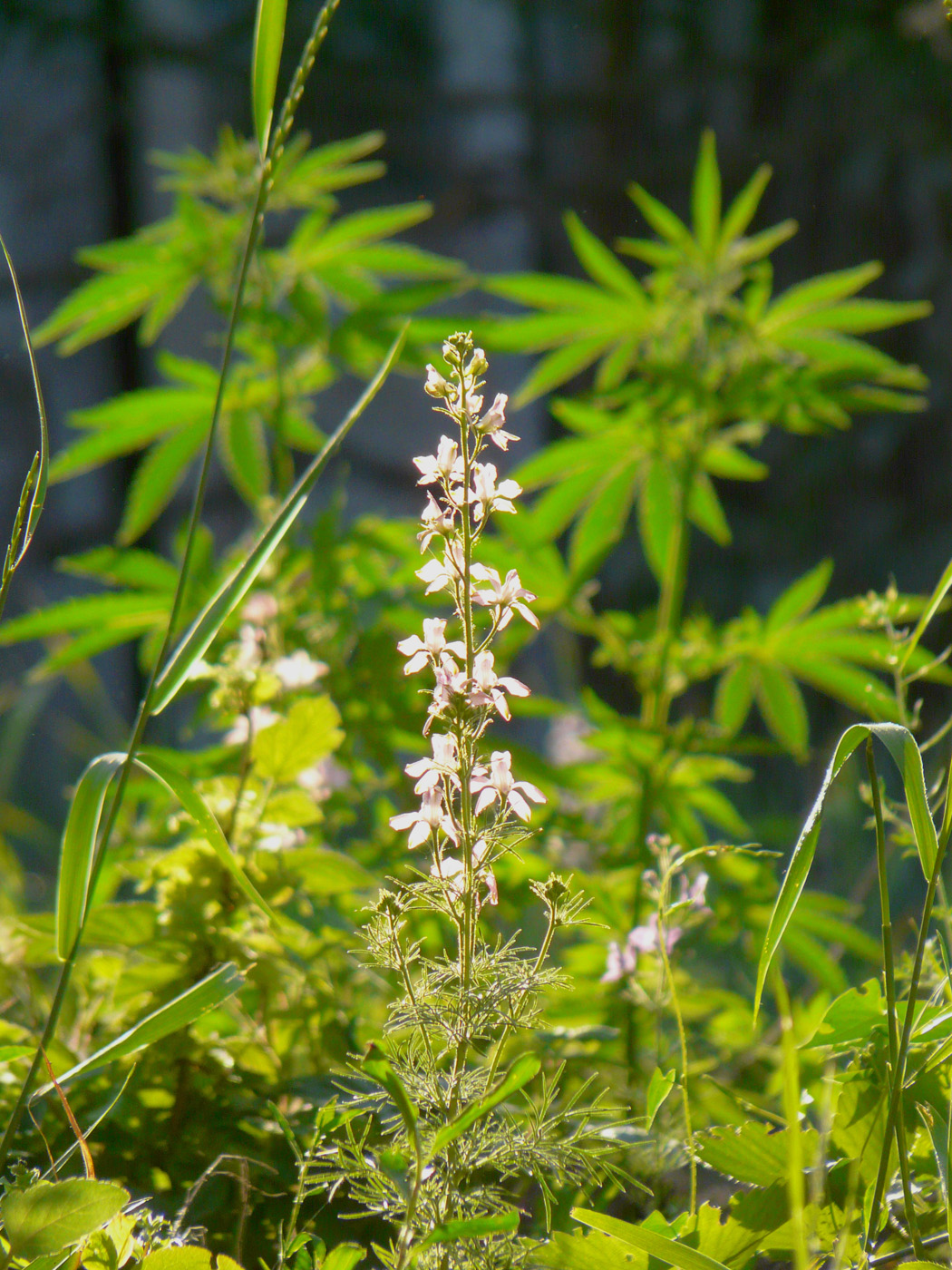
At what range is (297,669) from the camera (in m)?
0.66

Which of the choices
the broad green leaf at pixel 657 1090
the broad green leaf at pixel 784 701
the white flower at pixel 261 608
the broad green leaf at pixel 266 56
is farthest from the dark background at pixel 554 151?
the broad green leaf at pixel 657 1090

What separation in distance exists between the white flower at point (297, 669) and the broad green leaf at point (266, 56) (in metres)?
0.35

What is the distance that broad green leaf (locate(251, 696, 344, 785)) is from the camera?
1.69ft

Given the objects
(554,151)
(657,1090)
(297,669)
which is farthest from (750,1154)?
(554,151)

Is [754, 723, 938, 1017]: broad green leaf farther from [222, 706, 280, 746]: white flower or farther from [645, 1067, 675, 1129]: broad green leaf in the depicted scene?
[222, 706, 280, 746]: white flower

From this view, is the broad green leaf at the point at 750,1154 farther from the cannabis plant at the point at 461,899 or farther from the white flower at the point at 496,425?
the white flower at the point at 496,425

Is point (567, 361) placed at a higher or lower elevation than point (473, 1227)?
higher

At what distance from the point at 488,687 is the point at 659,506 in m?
0.54

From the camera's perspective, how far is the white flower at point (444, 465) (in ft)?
1.07

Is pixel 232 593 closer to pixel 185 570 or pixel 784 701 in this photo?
pixel 185 570

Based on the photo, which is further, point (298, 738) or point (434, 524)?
point (298, 738)

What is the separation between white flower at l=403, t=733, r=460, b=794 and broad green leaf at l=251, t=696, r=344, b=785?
19 cm

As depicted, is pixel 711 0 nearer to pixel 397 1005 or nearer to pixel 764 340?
pixel 764 340

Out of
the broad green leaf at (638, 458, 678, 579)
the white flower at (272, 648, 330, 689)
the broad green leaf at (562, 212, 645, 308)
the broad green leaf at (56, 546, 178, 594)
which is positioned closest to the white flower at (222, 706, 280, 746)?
the white flower at (272, 648, 330, 689)
